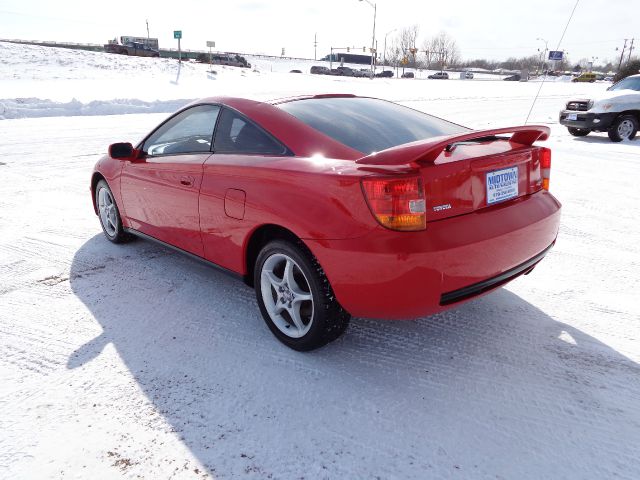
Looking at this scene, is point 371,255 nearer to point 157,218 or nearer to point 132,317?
point 132,317

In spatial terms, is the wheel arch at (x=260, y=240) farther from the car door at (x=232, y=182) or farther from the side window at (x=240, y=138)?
the side window at (x=240, y=138)

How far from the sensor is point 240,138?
3098 millimetres

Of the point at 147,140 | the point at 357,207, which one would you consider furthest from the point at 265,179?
the point at 147,140

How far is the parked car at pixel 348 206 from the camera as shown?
2.29m

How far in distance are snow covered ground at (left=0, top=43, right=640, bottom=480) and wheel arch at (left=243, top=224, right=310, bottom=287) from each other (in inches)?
14.4

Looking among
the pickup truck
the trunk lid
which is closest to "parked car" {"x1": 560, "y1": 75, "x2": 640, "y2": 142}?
the trunk lid

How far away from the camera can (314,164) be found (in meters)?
2.55

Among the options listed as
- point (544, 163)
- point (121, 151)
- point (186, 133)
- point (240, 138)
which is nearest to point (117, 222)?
point (121, 151)

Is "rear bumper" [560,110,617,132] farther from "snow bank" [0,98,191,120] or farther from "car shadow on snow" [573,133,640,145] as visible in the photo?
"snow bank" [0,98,191,120]

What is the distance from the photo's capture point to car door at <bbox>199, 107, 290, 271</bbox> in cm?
285

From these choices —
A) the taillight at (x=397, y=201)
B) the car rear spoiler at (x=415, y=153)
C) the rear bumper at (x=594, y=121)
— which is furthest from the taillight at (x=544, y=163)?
the rear bumper at (x=594, y=121)

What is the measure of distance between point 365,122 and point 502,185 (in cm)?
93

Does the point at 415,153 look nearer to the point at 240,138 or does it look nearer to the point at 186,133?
the point at 240,138

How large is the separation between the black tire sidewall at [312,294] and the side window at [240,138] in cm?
56
